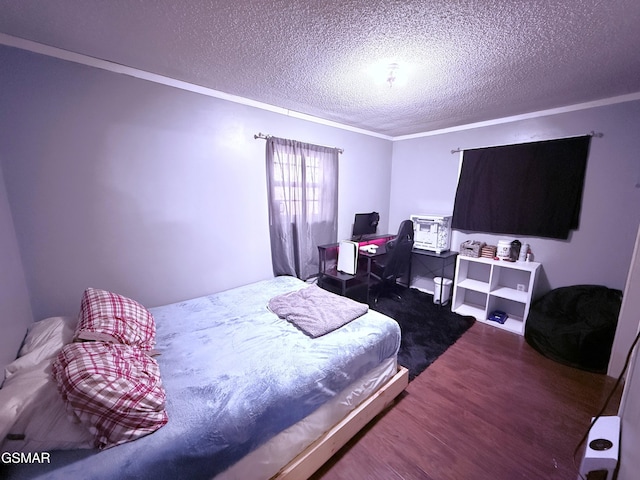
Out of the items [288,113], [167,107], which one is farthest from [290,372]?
[288,113]

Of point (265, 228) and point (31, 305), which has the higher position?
point (265, 228)

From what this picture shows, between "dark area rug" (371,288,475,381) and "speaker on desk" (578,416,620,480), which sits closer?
"speaker on desk" (578,416,620,480)

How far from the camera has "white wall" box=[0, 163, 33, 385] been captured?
1175 mm

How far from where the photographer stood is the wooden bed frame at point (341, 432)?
123 cm

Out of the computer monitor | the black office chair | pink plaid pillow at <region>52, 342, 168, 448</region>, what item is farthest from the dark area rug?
pink plaid pillow at <region>52, 342, 168, 448</region>

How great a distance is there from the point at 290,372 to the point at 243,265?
1529 mm

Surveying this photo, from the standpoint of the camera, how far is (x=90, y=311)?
134 centimetres

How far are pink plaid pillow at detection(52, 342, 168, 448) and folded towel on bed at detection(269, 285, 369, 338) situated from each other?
87cm

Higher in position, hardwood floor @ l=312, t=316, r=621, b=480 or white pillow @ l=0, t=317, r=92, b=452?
white pillow @ l=0, t=317, r=92, b=452

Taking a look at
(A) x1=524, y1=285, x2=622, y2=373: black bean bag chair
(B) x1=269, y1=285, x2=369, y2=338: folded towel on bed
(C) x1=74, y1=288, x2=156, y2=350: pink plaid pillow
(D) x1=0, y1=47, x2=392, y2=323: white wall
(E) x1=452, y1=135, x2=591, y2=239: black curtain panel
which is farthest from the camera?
(E) x1=452, y1=135, x2=591, y2=239: black curtain panel

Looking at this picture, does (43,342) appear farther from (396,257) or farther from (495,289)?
(495,289)

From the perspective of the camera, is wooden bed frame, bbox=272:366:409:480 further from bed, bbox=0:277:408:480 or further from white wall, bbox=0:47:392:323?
white wall, bbox=0:47:392:323

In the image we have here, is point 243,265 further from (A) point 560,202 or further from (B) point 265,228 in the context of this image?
(A) point 560,202

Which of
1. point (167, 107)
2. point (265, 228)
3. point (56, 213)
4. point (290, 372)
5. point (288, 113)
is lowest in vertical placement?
point (290, 372)
